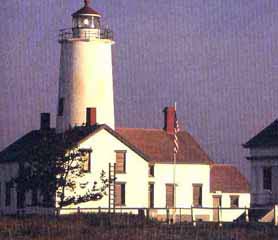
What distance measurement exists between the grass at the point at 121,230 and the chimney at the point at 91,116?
15901 millimetres

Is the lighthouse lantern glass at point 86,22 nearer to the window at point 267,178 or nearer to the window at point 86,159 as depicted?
the window at point 86,159

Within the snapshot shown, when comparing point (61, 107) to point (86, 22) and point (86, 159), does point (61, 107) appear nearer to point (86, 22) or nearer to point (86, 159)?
point (86, 159)

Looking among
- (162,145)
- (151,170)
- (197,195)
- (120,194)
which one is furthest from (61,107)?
(197,195)

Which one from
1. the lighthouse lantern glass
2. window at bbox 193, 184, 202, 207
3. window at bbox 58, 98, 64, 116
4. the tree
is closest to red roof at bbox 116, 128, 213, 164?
window at bbox 193, 184, 202, 207

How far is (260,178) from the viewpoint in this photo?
52.1 meters

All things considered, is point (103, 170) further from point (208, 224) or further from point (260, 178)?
point (208, 224)

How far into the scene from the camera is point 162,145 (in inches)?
2474

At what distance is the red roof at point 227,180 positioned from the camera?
67625 millimetres

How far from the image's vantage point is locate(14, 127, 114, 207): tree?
53.1m

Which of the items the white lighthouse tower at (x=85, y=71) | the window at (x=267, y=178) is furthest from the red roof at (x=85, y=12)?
the window at (x=267, y=178)

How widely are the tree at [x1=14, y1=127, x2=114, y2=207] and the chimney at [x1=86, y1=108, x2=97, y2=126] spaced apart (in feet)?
6.58

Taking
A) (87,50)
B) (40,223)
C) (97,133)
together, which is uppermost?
(87,50)

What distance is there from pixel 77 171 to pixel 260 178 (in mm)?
8114

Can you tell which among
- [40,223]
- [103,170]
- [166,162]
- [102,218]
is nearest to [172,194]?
[166,162]
